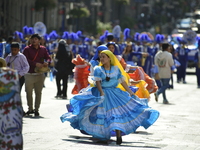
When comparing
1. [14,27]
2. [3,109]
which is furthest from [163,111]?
[14,27]

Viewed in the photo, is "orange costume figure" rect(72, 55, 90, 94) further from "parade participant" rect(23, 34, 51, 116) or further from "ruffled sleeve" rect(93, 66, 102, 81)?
"ruffled sleeve" rect(93, 66, 102, 81)

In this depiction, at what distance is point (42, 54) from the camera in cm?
1448

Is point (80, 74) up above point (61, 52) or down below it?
below

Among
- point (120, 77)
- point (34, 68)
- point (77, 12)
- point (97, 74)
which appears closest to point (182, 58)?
point (34, 68)

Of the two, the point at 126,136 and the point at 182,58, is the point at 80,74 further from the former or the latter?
the point at 182,58

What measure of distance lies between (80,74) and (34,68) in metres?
3.05

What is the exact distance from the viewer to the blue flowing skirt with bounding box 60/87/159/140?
34.1 ft

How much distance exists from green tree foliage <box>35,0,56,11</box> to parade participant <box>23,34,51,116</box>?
1156 inches

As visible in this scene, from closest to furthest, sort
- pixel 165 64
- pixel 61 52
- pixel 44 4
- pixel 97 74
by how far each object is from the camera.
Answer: pixel 97 74, pixel 165 64, pixel 61 52, pixel 44 4

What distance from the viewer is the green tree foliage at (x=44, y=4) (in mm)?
43719

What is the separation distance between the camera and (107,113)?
10453 mm

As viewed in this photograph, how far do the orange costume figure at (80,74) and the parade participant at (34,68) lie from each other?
2.47 metres

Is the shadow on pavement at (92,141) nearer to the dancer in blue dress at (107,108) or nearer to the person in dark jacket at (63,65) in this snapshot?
the dancer in blue dress at (107,108)

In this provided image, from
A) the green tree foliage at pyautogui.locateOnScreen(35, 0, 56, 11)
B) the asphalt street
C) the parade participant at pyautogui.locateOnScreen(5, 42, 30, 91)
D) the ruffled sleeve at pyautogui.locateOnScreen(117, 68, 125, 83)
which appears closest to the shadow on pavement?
the asphalt street
